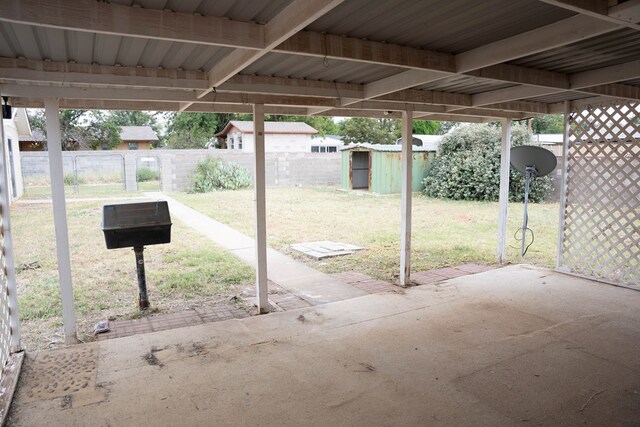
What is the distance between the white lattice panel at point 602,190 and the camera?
5398 mm

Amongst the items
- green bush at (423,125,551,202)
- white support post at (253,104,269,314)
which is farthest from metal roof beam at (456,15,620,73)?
green bush at (423,125,551,202)

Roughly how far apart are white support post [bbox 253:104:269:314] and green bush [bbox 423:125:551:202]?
11.5 meters

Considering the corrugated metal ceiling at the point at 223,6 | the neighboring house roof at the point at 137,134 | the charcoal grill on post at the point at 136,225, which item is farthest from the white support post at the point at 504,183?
the neighboring house roof at the point at 137,134

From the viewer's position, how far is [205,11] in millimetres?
2508

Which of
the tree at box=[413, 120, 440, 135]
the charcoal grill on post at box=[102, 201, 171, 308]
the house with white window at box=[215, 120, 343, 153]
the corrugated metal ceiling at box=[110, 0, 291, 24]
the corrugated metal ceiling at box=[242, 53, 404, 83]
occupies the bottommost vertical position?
the charcoal grill on post at box=[102, 201, 171, 308]

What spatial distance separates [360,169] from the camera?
18609 millimetres

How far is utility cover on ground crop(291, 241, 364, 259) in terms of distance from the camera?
7507 mm

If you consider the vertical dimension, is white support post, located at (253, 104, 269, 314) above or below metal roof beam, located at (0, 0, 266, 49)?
below

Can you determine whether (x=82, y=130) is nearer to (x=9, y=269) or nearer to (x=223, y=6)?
(x=9, y=269)

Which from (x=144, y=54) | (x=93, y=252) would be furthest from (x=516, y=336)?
(x=93, y=252)

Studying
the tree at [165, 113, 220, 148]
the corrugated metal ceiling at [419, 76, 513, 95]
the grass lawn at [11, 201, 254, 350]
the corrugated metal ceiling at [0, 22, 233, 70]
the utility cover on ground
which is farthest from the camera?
the tree at [165, 113, 220, 148]

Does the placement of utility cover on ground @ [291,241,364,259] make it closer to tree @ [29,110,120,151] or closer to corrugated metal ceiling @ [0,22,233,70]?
corrugated metal ceiling @ [0,22,233,70]

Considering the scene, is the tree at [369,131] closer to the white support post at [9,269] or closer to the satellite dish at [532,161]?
the satellite dish at [532,161]

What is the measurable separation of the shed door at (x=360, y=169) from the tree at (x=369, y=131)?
1018cm
